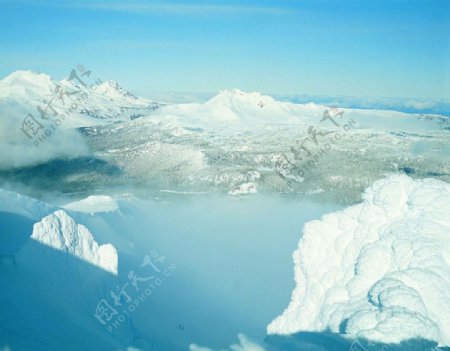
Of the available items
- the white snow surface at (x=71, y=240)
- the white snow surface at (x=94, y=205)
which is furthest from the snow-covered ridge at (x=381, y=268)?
the white snow surface at (x=94, y=205)

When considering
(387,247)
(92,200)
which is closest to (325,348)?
→ (387,247)

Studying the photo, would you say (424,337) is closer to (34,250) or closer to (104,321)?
(104,321)

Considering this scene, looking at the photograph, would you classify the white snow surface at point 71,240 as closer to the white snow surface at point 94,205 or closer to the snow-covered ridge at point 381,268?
the snow-covered ridge at point 381,268

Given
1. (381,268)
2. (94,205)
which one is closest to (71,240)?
(381,268)

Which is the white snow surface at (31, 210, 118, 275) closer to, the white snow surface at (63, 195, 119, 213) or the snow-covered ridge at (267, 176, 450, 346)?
the snow-covered ridge at (267, 176, 450, 346)

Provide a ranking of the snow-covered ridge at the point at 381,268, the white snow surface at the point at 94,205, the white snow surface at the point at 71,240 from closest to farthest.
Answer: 1. the snow-covered ridge at the point at 381,268
2. the white snow surface at the point at 71,240
3. the white snow surface at the point at 94,205
